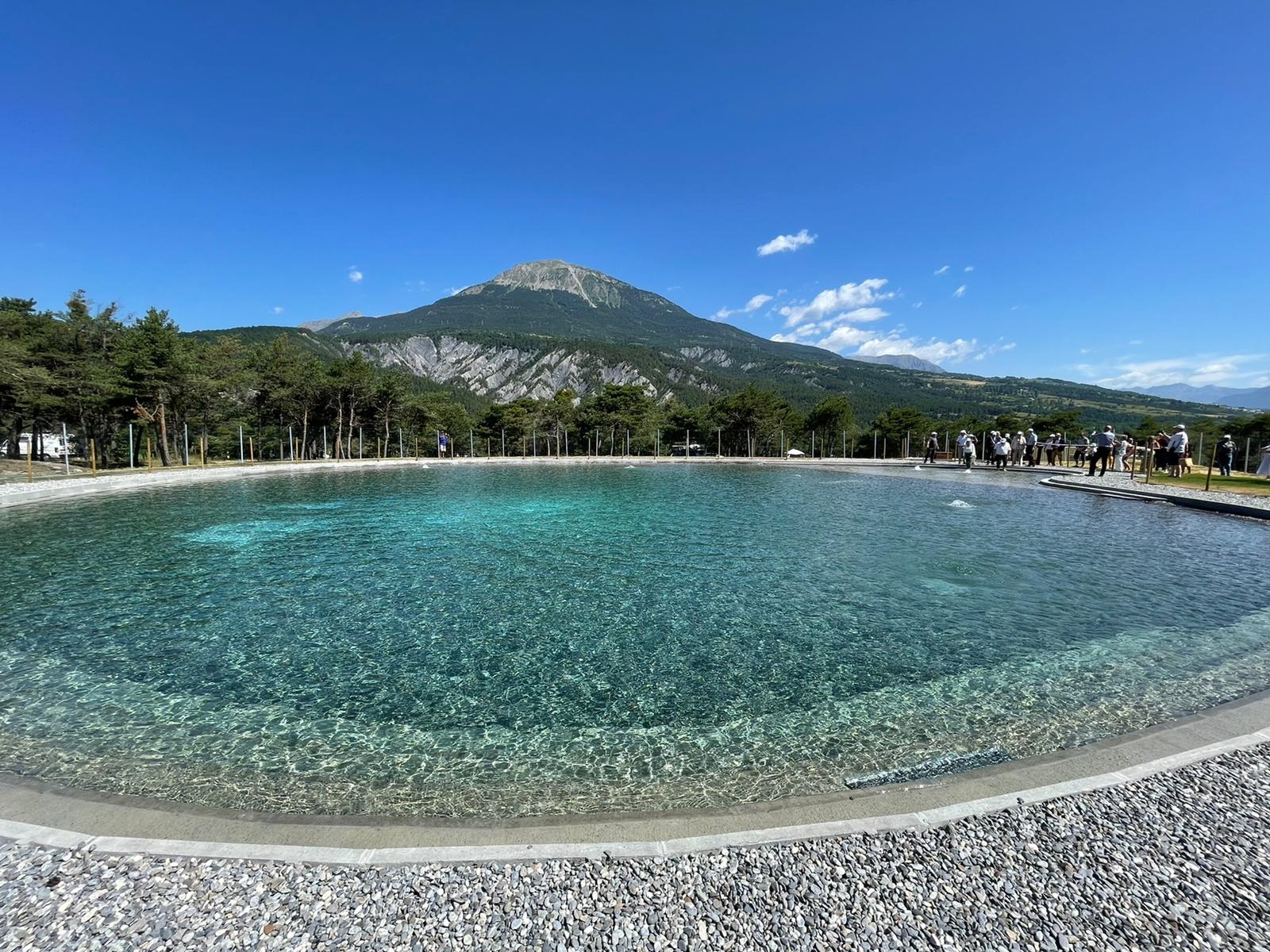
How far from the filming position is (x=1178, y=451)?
1941 centimetres

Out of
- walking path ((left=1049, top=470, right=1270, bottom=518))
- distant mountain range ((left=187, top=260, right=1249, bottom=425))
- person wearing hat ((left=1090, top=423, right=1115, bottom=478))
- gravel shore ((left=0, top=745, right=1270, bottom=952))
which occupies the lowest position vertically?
gravel shore ((left=0, top=745, right=1270, bottom=952))

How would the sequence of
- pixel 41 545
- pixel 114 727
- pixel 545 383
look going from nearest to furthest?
pixel 114 727 < pixel 41 545 < pixel 545 383

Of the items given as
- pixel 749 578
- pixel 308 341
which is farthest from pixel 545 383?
pixel 749 578

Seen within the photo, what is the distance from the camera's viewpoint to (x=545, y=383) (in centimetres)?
13988

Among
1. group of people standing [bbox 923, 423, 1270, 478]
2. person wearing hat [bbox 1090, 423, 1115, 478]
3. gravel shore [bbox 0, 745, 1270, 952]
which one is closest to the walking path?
person wearing hat [bbox 1090, 423, 1115, 478]

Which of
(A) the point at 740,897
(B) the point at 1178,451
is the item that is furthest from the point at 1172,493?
(A) the point at 740,897

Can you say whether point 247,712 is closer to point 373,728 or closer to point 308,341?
point 373,728

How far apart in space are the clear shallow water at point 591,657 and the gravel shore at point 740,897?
2.72 ft

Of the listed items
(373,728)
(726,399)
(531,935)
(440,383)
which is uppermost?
(440,383)

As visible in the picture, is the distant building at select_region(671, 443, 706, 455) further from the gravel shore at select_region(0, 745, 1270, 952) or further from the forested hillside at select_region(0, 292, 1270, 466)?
the gravel shore at select_region(0, 745, 1270, 952)

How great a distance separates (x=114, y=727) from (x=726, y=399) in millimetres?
46745

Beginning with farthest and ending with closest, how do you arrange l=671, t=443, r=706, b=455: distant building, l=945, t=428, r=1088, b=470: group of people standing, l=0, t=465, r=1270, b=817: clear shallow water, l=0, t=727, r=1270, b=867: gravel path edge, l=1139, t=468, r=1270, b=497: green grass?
l=671, t=443, r=706, b=455: distant building, l=945, t=428, r=1088, b=470: group of people standing, l=1139, t=468, r=1270, b=497: green grass, l=0, t=465, r=1270, b=817: clear shallow water, l=0, t=727, r=1270, b=867: gravel path edge

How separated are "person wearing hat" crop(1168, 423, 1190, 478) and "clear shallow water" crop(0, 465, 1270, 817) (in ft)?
32.8

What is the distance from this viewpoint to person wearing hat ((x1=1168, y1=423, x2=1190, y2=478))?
63.1 feet
